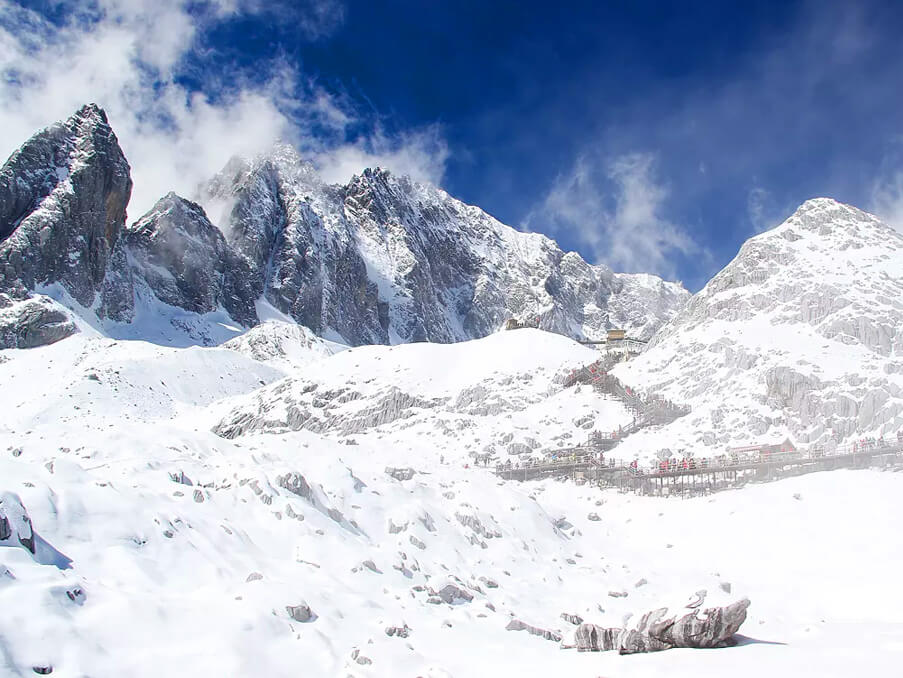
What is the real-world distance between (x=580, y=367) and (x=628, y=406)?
16.4m

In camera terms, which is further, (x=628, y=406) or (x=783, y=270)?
(x=783, y=270)

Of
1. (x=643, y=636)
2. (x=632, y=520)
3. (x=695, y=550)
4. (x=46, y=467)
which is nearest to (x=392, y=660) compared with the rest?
(x=643, y=636)

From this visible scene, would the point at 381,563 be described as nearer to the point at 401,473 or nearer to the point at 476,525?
the point at 476,525

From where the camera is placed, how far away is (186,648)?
1695 cm

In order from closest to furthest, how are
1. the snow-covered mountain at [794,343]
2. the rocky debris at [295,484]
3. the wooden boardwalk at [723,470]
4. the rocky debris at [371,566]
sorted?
the rocky debris at [371,566] → the rocky debris at [295,484] → the wooden boardwalk at [723,470] → the snow-covered mountain at [794,343]

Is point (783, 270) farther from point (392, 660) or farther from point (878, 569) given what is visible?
point (392, 660)

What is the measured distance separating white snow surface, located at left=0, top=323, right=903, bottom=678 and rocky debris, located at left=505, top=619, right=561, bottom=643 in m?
0.41

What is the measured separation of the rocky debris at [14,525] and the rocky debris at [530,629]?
1490 centimetres

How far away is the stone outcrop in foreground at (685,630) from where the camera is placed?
18062 millimetres

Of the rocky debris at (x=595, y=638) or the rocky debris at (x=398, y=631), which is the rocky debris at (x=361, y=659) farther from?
the rocky debris at (x=595, y=638)

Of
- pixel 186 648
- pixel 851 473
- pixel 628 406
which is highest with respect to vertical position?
pixel 628 406

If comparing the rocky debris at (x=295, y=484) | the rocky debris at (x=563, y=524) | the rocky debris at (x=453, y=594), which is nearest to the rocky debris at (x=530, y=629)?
the rocky debris at (x=453, y=594)

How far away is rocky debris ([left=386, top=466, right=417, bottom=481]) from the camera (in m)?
42.2

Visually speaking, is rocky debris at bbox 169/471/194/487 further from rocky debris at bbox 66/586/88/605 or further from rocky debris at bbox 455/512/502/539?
rocky debris at bbox 455/512/502/539
